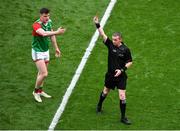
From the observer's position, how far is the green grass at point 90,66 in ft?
45.0

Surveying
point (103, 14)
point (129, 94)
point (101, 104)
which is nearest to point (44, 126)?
point (101, 104)

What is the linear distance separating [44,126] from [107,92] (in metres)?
1.64

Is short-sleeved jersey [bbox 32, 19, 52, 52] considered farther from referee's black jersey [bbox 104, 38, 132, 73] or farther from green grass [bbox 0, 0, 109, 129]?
referee's black jersey [bbox 104, 38, 132, 73]

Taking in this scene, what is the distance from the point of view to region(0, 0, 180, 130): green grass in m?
13.7

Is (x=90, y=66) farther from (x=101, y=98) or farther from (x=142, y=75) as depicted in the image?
(x=101, y=98)

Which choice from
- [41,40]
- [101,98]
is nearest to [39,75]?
[41,40]

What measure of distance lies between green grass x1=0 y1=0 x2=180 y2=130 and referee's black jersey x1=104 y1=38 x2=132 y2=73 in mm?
1278

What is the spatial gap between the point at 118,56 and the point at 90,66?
106 inches

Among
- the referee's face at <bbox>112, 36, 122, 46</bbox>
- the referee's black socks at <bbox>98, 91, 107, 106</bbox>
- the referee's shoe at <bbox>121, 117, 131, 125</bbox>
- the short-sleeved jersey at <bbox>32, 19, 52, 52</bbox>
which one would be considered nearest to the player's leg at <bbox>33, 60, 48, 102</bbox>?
the short-sleeved jersey at <bbox>32, 19, 52, 52</bbox>

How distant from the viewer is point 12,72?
51.0 feet

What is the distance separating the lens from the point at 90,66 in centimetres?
1584

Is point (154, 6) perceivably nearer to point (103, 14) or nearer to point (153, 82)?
point (103, 14)

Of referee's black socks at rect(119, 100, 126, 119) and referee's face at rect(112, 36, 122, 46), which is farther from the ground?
referee's face at rect(112, 36, 122, 46)

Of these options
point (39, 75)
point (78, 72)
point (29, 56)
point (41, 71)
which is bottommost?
point (78, 72)
